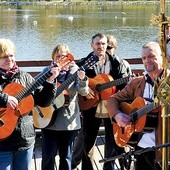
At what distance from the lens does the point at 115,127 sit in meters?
4.02

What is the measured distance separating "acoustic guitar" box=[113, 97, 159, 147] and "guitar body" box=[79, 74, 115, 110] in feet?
2.40

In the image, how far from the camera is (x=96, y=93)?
4.78 m

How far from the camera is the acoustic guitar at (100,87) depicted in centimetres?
467

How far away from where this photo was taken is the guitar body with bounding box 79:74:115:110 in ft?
15.4

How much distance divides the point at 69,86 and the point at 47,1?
106m

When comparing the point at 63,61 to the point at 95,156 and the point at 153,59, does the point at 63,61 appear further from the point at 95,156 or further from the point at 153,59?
the point at 95,156

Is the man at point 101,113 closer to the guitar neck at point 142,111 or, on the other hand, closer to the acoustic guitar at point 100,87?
the acoustic guitar at point 100,87

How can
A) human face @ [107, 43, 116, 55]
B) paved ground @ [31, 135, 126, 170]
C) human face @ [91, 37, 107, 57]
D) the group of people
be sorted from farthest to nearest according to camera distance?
paved ground @ [31, 135, 126, 170], human face @ [107, 43, 116, 55], human face @ [91, 37, 107, 57], the group of people

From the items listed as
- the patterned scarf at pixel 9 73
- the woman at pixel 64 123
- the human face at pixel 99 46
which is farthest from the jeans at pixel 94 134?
the patterned scarf at pixel 9 73

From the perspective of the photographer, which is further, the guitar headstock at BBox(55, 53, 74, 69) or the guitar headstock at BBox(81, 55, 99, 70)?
the guitar headstock at BBox(81, 55, 99, 70)

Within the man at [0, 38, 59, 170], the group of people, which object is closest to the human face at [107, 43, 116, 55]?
the group of people

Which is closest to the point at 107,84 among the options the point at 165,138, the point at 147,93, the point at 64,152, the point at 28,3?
the point at 64,152

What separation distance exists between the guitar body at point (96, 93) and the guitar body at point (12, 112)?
3.53ft

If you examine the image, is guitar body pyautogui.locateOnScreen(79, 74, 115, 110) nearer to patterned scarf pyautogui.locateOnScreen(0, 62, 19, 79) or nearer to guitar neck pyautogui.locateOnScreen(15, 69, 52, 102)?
guitar neck pyautogui.locateOnScreen(15, 69, 52, 102)
